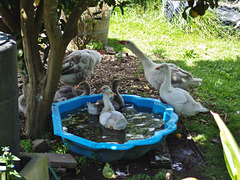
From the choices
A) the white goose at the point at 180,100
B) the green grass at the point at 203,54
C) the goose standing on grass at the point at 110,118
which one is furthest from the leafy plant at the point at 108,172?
the white goose at the point at 180,100

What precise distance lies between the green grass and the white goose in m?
0.30

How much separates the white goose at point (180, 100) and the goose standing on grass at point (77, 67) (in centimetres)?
161

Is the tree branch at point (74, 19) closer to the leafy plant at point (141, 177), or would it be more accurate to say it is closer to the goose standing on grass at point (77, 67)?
the leafy plant at point (141, 177)

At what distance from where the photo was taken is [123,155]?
155 inches

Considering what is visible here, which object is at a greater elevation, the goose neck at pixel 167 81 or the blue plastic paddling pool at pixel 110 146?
the goose neck at pixel 167 81

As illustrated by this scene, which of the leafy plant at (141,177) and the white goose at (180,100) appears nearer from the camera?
the leafy plant at (141,177)

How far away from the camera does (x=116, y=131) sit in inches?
184

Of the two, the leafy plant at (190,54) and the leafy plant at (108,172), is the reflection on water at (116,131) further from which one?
the leafy plant at (190,54)

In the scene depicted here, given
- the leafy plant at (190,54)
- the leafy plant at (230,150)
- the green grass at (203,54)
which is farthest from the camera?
the leafy plant at (190,54)

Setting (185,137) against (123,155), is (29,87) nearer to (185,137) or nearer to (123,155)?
(123,155)

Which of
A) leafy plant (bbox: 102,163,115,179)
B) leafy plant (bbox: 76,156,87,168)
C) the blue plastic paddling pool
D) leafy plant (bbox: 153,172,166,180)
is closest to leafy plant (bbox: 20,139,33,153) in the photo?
the blue plastic paddling pool

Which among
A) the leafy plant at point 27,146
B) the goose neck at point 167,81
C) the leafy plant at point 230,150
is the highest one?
the leafy plant at point 230,150

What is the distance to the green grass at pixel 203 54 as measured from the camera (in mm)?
4910

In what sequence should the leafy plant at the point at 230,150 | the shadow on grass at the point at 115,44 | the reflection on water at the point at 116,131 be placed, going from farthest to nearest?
the shadow on grass at the point at 115,44 < the reflection on water at the point at 116,131 < the leafy plant at the point at 230,150
